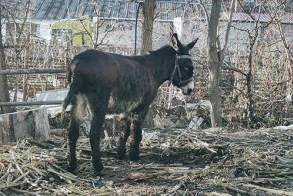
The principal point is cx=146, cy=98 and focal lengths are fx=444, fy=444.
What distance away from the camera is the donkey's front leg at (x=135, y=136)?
21.7 ft

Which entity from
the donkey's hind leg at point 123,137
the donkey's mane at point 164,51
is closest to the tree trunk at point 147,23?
the donkey's mane at point 164,51

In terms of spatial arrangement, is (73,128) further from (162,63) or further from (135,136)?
(162,63)

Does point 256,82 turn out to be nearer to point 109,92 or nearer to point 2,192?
point 109,92

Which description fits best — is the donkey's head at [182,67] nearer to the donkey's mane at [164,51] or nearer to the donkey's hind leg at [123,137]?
the donkey's mane at [164,51]

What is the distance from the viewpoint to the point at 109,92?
5.73 metres

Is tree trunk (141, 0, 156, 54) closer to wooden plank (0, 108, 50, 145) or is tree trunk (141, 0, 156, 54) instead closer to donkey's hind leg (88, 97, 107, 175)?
wooden plank (0, 108, 50, 145)

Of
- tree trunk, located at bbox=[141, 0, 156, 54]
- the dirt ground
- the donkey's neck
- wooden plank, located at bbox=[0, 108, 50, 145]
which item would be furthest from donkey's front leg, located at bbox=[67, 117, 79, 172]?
tree trunk, located at bbox=[141, 0, 156, 54]

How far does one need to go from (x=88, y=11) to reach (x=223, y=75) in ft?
56.3

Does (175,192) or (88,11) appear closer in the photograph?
(175,192)

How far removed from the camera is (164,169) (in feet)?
19.3

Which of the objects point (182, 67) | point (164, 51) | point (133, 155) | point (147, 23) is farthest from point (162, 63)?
point (147, 23)

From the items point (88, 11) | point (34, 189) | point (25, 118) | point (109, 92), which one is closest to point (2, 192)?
point (34, 189)

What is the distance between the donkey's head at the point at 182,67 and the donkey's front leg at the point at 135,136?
109cm

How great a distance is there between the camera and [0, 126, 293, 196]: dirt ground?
4961mm
